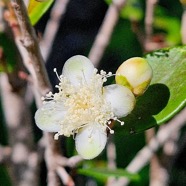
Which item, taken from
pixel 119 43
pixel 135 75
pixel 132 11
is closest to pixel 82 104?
pixel 135 75

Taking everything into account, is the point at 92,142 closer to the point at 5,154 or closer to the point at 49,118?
the point at 49,118

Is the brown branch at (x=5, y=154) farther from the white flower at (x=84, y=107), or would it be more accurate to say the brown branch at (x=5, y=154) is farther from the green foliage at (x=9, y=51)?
the white flower at (x=84, y=107)

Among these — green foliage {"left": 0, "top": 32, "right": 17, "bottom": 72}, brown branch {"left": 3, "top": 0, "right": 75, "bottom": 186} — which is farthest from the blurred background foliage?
brown branch {"left": 3, "top": 0, "right": 75, "bottom": 186}

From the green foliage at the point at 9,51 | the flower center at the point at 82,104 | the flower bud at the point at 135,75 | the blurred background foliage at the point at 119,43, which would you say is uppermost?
the flower bud at the point at 135,75

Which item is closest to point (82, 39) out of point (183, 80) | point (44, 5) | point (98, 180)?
point (98, 180)

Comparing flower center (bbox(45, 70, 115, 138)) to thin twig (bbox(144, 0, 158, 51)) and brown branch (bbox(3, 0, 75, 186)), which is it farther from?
thin twig (bbox(144, 0, 158, 51))

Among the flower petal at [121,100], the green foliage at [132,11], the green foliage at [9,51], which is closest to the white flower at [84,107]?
the flower petal at [121,100]
